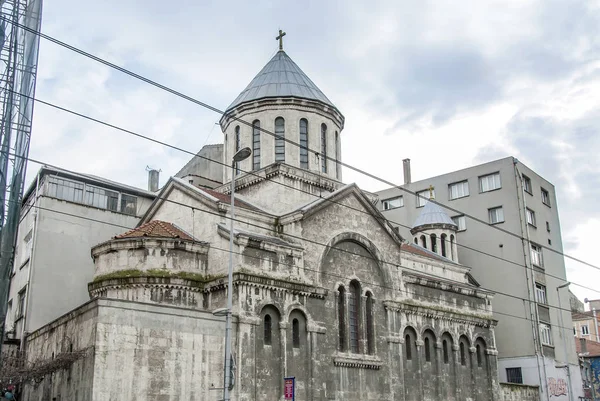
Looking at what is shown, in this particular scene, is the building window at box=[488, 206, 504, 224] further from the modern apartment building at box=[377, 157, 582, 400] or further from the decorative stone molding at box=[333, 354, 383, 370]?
the decorative stone molding at box=[333, 354, 383, 370]

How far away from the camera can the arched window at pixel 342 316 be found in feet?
102

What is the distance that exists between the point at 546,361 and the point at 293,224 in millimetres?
23165

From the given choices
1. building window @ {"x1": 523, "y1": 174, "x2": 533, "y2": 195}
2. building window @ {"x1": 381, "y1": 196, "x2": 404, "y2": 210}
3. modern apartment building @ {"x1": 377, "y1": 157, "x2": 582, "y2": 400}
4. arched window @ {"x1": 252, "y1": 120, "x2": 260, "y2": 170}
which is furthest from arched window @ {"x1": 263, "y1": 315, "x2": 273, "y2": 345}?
building window @ {"x1": 381, "y1": 196, "x2": 404, "y2": 210}

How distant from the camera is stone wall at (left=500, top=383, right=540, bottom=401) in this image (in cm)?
3959

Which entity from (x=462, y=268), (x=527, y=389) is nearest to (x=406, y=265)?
(x=462, y=268)

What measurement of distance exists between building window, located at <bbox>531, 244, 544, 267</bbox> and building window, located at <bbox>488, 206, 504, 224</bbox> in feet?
9.27

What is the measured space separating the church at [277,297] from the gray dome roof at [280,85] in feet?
0.38

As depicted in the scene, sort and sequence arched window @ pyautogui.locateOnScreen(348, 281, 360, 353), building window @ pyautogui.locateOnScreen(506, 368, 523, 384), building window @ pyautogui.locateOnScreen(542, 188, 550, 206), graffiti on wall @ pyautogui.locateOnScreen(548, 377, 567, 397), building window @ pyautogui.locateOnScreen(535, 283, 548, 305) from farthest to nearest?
building window @ pyautogui.locateOnScreen(542, 188, 550, 206) → building window @ pyautogui.locateOnScreen(535, 283, 548, 305) → building window @ pyautogui.locateOnScreen(506, 368, 523, 384) → graffiti on wall @ pyautogui.locateOnScreen(548, 377, 567, 397) → arched window @ pyautogui.locateOnScreen(348, 281, 360, 353)

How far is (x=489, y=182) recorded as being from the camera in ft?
161

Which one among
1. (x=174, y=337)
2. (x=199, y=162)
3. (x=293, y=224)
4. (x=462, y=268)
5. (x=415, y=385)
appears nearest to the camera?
(x=174, y=337)

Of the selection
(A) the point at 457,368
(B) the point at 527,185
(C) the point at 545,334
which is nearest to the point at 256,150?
(A) the point at 457,368

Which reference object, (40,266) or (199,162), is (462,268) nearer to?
(199,162)

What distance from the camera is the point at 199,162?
47844 mm

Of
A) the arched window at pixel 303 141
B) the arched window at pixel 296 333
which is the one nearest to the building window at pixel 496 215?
the arched window at pixel 303 141
